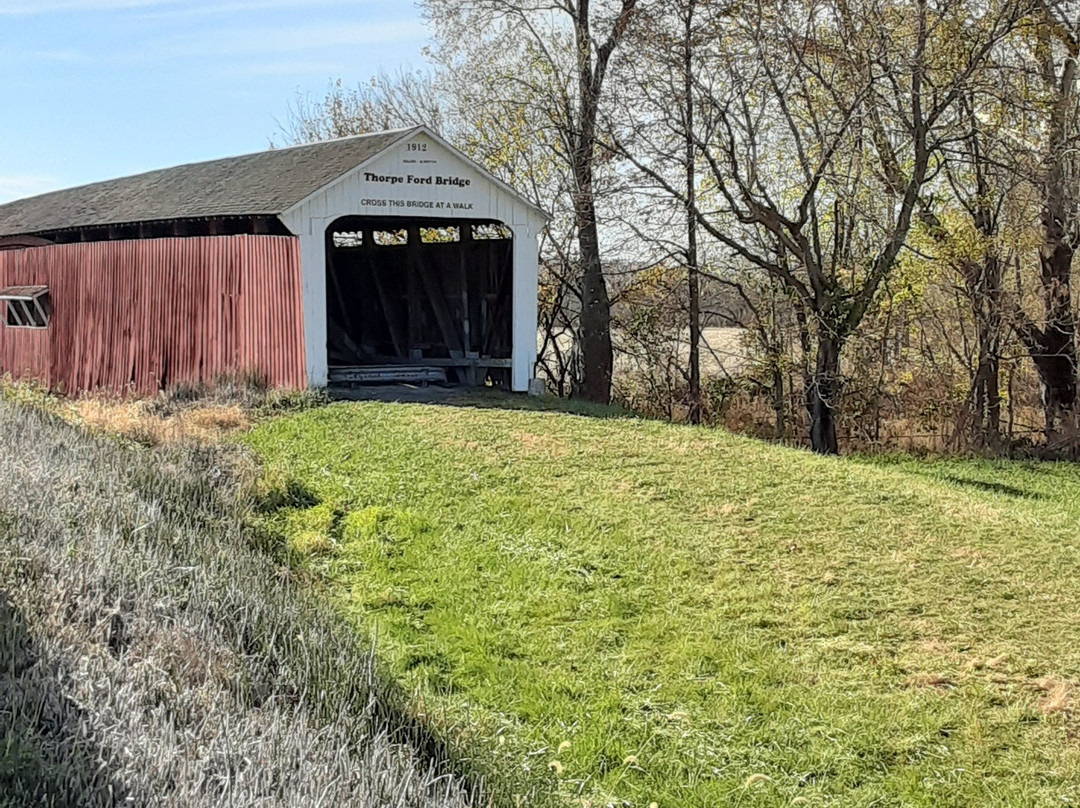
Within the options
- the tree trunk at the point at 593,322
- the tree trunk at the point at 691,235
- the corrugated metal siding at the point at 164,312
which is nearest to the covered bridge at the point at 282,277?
the corrugated metal siding at the point at 164,312

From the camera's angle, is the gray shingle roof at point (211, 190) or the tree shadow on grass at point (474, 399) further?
the gray shingle roof at point (211, 190)

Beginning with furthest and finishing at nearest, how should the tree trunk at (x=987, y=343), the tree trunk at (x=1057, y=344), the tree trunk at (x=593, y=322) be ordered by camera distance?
the tree trunk at (x=593, y=322), the tree trunk at (x=987, y=343), the tree trunk at (x=1057, y=344)

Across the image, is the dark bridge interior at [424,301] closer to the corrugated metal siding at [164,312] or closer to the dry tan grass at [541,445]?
the corrugated metal siding at [164,312]

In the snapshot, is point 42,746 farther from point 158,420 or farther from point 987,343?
point 987,343

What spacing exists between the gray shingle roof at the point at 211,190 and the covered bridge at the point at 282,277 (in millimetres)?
46

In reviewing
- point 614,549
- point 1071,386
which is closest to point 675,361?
point 1071,386

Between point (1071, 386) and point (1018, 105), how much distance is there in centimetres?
500

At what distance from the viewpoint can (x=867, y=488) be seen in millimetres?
9023

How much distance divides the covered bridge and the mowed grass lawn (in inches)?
155


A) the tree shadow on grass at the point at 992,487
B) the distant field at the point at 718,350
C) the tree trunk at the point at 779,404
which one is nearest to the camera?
the tree shadow on grass at the point at 992,487

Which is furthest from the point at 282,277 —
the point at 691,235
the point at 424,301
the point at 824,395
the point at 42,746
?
the point at 42,746

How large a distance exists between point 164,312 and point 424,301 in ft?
12.9

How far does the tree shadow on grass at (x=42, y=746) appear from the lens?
332cm

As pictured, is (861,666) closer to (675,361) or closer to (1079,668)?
(1079,668)
